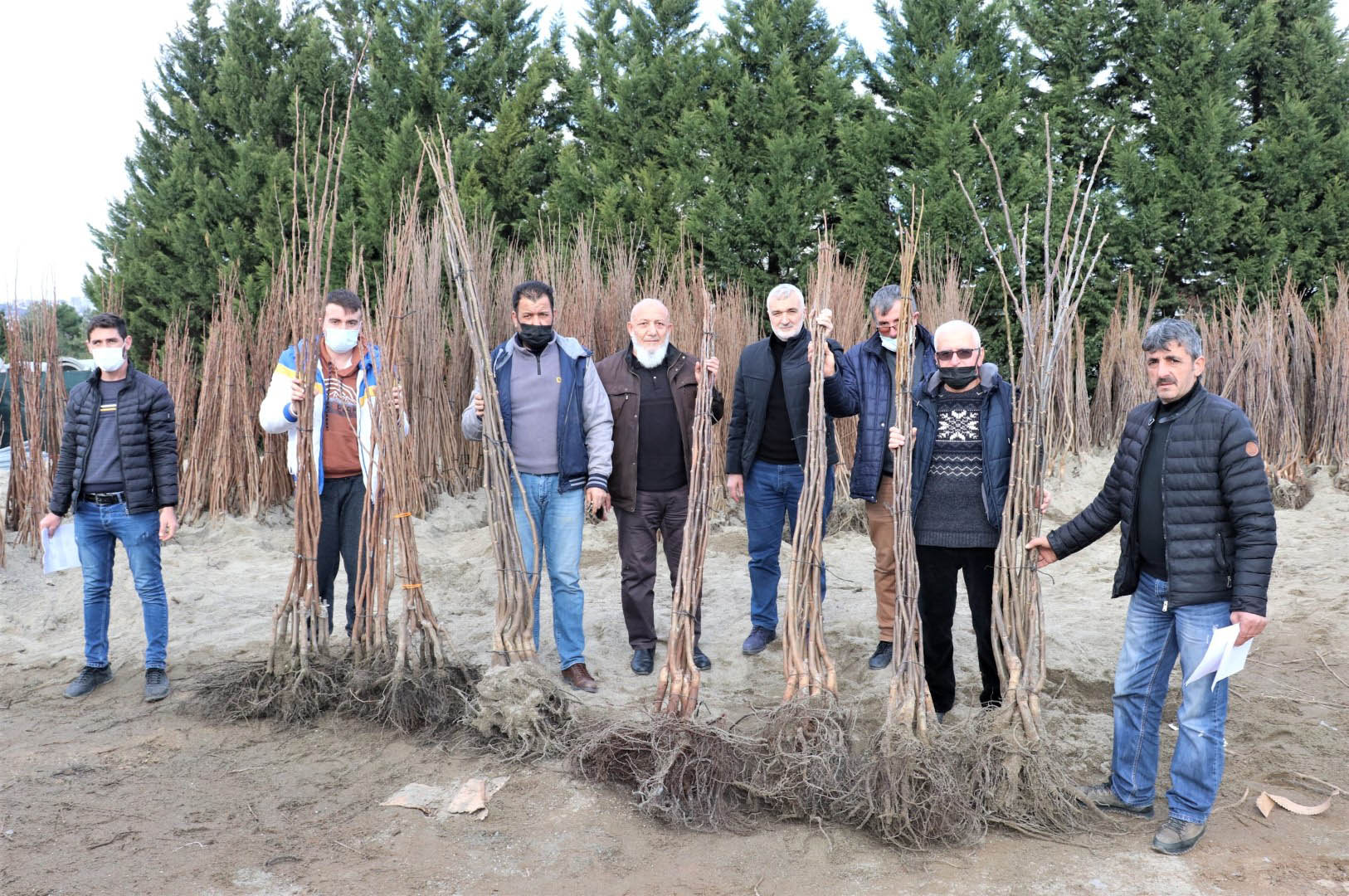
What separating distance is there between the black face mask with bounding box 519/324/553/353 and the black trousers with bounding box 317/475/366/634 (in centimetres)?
74

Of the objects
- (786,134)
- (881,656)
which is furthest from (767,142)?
(881,656)

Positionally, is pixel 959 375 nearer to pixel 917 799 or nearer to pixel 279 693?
pixel 917 799

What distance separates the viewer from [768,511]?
347 cm

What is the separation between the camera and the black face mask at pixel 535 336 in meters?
3.14

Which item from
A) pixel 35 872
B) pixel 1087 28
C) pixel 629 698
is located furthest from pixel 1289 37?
pixel 35 872

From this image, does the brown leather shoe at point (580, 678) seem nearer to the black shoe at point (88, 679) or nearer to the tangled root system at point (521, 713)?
the tangled root system at point (521, 713)

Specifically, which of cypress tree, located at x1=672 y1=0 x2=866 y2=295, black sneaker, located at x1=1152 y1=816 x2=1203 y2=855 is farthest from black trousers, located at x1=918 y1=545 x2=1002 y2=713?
cypress tree, located at x1=672 y1=0 x2=866 y2=295

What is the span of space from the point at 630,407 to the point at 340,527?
1077 millimetres

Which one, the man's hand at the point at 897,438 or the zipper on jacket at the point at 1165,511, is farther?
the man's hand at the point at 897,438

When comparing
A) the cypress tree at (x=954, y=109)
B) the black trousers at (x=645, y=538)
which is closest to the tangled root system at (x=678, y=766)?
the black trousers at (x=645, y=538)

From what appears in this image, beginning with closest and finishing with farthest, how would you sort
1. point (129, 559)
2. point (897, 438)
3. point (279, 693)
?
1. point (897, 438)
2. point (279, 693)
3. point (129, 559)

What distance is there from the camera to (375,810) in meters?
2.45

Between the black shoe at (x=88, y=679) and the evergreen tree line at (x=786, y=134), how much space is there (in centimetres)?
540

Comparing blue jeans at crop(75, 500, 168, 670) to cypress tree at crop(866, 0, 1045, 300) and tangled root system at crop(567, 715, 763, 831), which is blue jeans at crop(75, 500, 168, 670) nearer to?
tangled root system at crop(567, 715, 763, 831)
